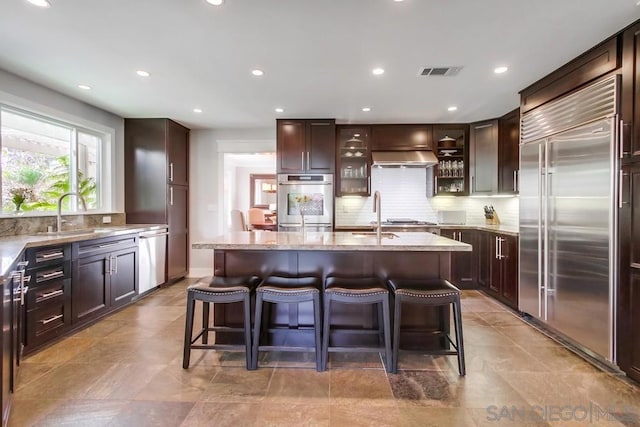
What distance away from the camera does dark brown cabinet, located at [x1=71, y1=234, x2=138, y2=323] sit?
311 centimetres

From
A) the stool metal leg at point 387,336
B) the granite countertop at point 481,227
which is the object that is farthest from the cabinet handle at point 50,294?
the granite countertop at point 481,227

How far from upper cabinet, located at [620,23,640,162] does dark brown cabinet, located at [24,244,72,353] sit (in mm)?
4476

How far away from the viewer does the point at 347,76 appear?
315cm

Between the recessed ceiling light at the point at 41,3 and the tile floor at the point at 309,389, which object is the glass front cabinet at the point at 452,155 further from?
the recessed ceiling light at the point at 41,3

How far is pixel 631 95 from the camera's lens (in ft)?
7.32

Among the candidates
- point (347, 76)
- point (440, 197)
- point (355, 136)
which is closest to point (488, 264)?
point (440, 197)

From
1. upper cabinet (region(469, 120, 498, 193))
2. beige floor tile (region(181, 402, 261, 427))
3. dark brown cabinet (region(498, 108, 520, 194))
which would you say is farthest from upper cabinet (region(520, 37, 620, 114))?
beige floor tile (region(181, 402, 261, 427))

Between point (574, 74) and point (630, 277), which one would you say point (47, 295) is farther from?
point (574, 74)

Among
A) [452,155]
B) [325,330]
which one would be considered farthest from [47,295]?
[452,155]

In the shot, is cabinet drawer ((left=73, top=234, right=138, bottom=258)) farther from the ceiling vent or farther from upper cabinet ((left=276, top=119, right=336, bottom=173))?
the ceiling vent

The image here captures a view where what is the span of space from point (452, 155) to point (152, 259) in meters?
4.58

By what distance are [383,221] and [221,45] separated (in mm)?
3454

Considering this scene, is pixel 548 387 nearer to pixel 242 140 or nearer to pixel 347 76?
pixel 347 76

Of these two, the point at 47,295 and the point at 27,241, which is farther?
the point at 47,295
